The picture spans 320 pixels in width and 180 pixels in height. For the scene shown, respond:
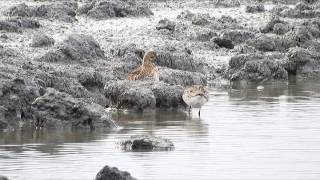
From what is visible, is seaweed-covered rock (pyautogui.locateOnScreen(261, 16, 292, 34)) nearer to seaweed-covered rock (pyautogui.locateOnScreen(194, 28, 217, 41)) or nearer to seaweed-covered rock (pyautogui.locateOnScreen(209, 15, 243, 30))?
seaweed-covered rock (pyautogui.locateOnScreen(209, 15, 243, 30))

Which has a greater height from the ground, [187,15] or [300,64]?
[187,15]

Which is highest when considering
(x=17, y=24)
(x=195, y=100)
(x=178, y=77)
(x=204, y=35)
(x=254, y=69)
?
(x=17, y=24)

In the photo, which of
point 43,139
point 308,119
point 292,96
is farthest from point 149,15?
point 43,139

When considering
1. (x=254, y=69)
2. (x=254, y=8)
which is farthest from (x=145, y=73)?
(x=254, y=8)

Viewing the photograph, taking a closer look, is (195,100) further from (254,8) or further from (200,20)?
(254,8)

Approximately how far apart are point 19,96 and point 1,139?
4.09 ft

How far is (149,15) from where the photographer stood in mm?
30109

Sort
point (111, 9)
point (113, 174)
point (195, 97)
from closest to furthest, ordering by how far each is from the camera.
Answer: point (113, 174), point (195, 97), point (111, 9)

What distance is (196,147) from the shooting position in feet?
47.3

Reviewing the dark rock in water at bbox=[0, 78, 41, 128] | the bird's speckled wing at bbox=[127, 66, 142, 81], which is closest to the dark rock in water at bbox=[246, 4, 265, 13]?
the bird's speckled wing at bbox=[127, 66, 142, 81]

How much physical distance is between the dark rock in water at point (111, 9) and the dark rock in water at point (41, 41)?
5.14 meters

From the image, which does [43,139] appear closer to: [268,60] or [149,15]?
[268,60]

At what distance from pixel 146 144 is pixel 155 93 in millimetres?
4226

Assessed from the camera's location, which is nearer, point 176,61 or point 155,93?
point 155,93
